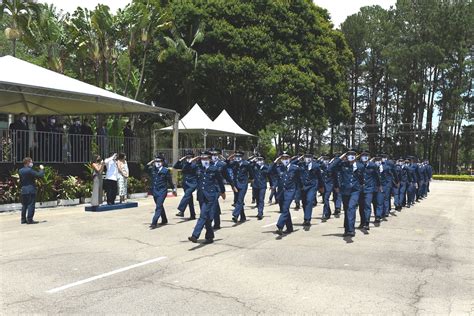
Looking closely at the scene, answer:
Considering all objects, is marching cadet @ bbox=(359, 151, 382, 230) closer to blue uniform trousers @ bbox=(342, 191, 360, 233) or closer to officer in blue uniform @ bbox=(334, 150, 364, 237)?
officer in blue uniform @ bbox=(334, 150, 364, 237)

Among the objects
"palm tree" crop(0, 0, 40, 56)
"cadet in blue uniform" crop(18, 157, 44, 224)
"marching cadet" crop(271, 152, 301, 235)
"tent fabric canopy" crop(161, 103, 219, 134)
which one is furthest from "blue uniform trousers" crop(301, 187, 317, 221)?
"palm tree" crop(0, 0, 40, 56)

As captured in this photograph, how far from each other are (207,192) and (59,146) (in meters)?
10.9

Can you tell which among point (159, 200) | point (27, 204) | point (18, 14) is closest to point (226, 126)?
point (18, 14)

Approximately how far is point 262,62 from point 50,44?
13605mm

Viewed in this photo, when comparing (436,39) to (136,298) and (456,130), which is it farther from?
(136,298)

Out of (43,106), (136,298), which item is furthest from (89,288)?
(43,106)

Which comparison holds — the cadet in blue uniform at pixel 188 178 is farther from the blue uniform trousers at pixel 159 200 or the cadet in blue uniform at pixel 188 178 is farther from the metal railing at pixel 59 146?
the metal railing at pixel 59 146

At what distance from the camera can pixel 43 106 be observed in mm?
22750

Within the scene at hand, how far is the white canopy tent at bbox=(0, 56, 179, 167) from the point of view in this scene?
17016mm

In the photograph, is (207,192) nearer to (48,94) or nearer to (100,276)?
(100,276)

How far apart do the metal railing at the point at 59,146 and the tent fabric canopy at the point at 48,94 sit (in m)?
1.37

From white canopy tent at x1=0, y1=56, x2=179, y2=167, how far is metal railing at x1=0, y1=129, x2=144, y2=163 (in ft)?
4.51

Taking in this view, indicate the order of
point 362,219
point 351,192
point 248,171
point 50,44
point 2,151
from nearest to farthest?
point 351,192, point 362,219, point 248,171, point 2,151, point 50,44

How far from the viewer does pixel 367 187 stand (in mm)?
12305
